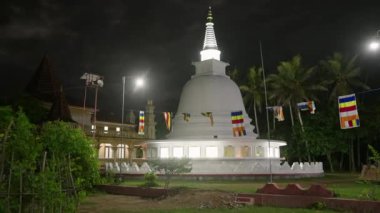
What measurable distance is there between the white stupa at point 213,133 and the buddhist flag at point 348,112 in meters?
10.9

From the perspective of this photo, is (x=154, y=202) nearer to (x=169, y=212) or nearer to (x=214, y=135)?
(x=169, y=212)

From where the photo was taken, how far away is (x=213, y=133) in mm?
44594

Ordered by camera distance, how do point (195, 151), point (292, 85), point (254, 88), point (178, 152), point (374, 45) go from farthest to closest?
1. point (254, 88)
2. point (292, 85)
3. point (178, 152)
4. point (195, 151)
5. point (374, 45)

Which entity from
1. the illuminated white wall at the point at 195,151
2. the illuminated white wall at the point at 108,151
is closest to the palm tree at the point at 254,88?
the illuminated white wall at the point at 108,151

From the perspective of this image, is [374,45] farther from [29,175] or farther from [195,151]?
[195,151]

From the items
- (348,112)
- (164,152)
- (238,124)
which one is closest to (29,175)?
(348,112)

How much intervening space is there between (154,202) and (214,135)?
72.8 ft

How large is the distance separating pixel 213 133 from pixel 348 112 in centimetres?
1837

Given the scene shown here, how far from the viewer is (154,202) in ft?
74.8

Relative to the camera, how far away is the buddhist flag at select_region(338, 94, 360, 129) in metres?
28.6

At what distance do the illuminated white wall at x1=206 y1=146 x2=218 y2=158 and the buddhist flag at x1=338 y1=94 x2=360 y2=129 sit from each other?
55.9ft

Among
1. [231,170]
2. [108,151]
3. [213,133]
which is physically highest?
[213,133]

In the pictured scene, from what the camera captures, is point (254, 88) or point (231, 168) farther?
point (254, 88)

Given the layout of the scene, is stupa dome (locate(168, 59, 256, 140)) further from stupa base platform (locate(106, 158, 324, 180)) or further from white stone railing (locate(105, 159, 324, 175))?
white stone railing (locate(105, 159, 324, 175))
